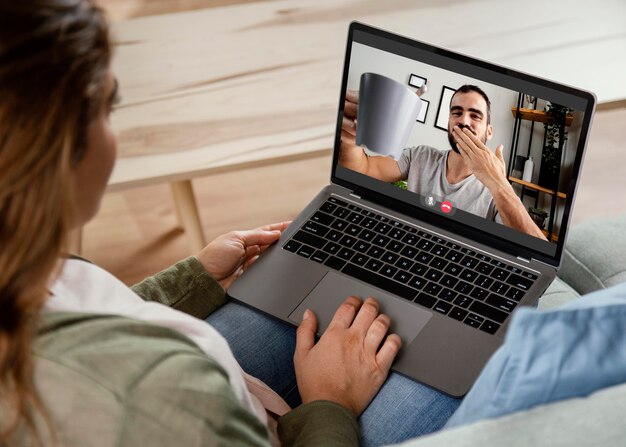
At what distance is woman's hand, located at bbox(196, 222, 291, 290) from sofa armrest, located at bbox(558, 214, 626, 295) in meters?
0.54

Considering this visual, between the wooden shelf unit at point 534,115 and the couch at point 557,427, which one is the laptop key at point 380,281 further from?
the couch at point 557,427

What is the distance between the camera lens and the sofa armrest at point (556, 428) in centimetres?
72

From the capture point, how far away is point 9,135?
0.68 m

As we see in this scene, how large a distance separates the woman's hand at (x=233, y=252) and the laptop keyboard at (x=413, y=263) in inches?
1.6

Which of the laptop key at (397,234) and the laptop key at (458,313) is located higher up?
the laptop key at (397,234)

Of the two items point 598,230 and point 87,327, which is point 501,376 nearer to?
point 87,327

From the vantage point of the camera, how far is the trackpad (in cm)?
121

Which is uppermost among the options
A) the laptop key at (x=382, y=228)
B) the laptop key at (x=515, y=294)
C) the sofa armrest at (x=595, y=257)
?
the laptop key at (x=382, y=228)

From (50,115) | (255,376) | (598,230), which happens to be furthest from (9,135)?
(598,230)

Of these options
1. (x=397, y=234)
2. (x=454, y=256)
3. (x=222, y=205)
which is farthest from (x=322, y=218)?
(x=222, y=205)

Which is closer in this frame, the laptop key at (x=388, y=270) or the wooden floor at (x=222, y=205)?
the laptop key at (x=388, y=270)

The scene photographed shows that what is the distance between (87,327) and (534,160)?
2.37ft

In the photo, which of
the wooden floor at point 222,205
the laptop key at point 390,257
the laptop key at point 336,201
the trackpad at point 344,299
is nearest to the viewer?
the trackpad at point 344,299

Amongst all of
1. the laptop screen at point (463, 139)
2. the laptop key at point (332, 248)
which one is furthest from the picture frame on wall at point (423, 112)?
the laptop key at point (332, 248)
